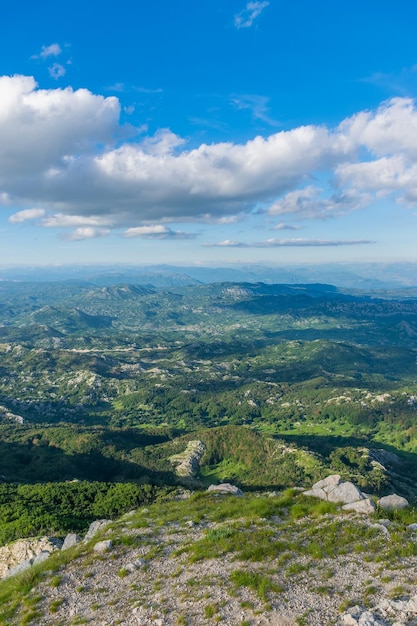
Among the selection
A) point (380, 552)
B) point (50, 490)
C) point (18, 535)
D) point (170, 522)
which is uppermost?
point (380, 552)

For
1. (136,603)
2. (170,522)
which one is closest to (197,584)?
(136,603)

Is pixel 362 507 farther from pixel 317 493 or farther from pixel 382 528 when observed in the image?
pixel 317 493

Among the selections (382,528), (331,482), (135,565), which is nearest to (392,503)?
(382,528)

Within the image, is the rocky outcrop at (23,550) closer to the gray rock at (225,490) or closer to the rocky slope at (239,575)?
the rocky slope at (239,575)

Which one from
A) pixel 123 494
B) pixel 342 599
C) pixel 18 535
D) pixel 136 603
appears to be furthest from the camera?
pixel 123 494

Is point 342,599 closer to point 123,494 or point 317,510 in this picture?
point 317,510

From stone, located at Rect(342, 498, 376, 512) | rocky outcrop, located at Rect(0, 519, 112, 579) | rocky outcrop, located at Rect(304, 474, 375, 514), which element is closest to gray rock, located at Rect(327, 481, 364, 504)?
rocky outcrop, located at Rect(304, 474, 375, 514)
